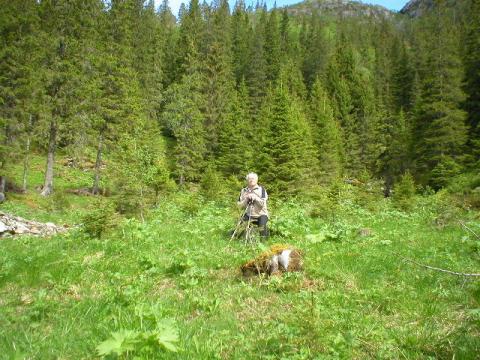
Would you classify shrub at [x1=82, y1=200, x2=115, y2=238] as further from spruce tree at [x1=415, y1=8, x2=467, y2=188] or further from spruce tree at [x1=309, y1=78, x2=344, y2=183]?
spruce tree at [x1=309, y1=78, x2=344, y2=183]

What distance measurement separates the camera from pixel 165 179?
76.1ft

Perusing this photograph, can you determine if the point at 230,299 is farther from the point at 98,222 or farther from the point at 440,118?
the point at 440,118

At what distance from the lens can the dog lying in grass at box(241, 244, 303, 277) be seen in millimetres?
6457

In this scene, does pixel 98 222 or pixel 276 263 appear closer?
pixel 276 263

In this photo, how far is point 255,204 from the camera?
1036 cm

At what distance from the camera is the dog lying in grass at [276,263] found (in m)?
6.46

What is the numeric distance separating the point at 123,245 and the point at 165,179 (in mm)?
14717

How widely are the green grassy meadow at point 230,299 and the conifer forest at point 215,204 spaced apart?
1.3 inches

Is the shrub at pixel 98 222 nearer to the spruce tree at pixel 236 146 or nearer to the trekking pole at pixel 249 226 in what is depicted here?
the trekking pole at pixel 249 226

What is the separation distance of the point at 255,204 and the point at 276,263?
12.9 ft

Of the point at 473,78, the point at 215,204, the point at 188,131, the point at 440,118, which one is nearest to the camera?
the point at 215,204

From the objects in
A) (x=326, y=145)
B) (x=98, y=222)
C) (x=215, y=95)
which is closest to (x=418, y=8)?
(x=215, y=95)

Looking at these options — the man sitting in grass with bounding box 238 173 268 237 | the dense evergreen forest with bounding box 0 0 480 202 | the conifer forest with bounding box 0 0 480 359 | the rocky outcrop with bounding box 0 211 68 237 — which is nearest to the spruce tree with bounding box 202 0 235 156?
the dense evergreen forest with bounding box 0 0 480 202

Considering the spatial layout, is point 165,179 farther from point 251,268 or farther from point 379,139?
point 379,139
